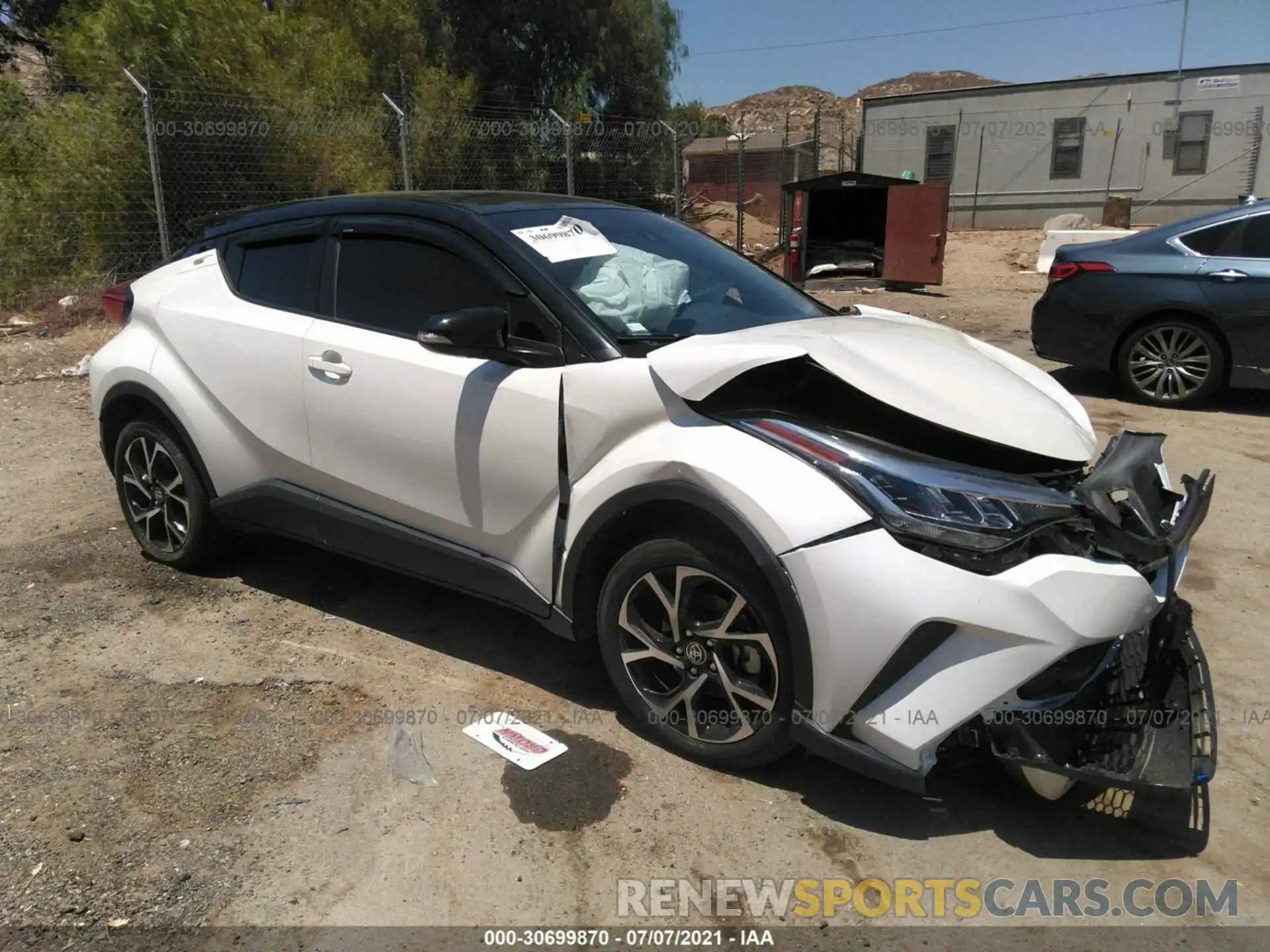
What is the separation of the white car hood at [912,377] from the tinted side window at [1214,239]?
468 centimetres

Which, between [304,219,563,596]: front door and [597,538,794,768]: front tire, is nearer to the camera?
[597,538,794,768]: front tire

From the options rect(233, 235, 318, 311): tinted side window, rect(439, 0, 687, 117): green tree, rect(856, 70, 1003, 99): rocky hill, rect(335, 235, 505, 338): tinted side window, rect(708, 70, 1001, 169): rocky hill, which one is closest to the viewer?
rect(335, 235, 505, 338): tinted side window

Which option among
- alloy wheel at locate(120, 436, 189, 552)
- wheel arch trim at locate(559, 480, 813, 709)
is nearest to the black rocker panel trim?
alloy wheel at locate(120, 436, 189, 552)

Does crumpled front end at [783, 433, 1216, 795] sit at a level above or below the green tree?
below

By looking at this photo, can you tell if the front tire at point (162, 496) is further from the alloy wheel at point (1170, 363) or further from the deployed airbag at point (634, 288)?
the alloy wheel at point (1170, 363)

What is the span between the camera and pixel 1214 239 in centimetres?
689

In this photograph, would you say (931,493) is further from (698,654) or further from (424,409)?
(424,409)

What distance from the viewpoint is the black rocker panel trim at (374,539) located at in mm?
3275

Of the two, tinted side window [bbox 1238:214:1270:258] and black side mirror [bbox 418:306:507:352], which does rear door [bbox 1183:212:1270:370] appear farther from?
black side mirror [bbox 418:306:507:352]

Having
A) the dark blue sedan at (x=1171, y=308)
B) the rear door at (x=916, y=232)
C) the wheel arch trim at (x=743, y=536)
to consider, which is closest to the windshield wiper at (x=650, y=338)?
the wheel arch trim at (x=743, y=536)

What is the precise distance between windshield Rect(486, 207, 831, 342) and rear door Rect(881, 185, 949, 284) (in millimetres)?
10888

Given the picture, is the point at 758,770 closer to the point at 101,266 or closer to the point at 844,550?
the point at 844,550

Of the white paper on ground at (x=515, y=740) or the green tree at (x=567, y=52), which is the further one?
the green tree at (x=567, y=52)

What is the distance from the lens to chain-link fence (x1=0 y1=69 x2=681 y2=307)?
10.5 meters
